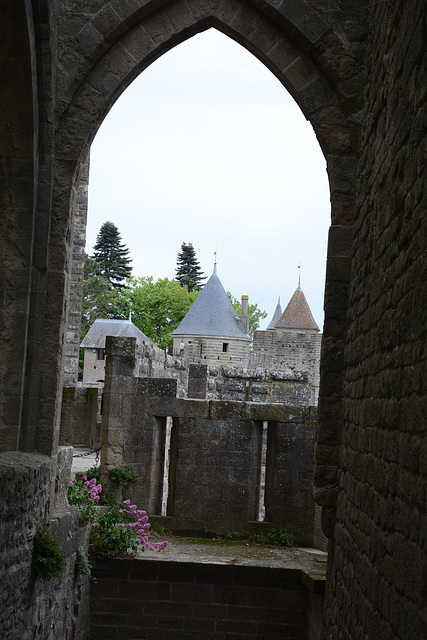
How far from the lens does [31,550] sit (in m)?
4.54

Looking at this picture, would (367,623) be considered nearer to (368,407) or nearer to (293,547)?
(368,407)

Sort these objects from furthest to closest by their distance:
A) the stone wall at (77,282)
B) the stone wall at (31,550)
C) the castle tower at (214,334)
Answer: the castle tower at (214,334) → the stone wall at (77,282) → the stone wall at (31,550)

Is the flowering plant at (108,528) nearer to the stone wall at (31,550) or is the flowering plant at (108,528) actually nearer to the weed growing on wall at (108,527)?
the weed growing on wall at (108,527)

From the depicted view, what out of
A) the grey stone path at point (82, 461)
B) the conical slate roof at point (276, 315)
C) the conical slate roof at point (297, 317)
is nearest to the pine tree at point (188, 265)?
the conical slate roof at point (276, 315)

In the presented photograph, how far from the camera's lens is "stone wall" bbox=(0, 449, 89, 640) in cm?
408

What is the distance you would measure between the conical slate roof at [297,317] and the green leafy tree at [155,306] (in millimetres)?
9762

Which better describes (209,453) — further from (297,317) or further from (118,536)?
(297,317)

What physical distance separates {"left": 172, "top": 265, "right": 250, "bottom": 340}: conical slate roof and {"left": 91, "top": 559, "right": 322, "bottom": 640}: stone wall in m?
26.7

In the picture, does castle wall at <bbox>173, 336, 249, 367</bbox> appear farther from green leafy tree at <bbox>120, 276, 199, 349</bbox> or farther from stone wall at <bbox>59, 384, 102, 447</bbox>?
stone wall at <bbox>59, 384, 102, 447</bbox>

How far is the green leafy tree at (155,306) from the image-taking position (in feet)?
144

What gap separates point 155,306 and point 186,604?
126 ft

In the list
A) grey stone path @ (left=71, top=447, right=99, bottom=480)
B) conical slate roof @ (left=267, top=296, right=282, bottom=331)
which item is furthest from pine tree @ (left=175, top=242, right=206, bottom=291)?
grey stone path @ (left=71, top=447, right=99, bottom=480)

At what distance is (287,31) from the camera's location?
498cm

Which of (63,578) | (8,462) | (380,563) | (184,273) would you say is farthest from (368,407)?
(184,273)
